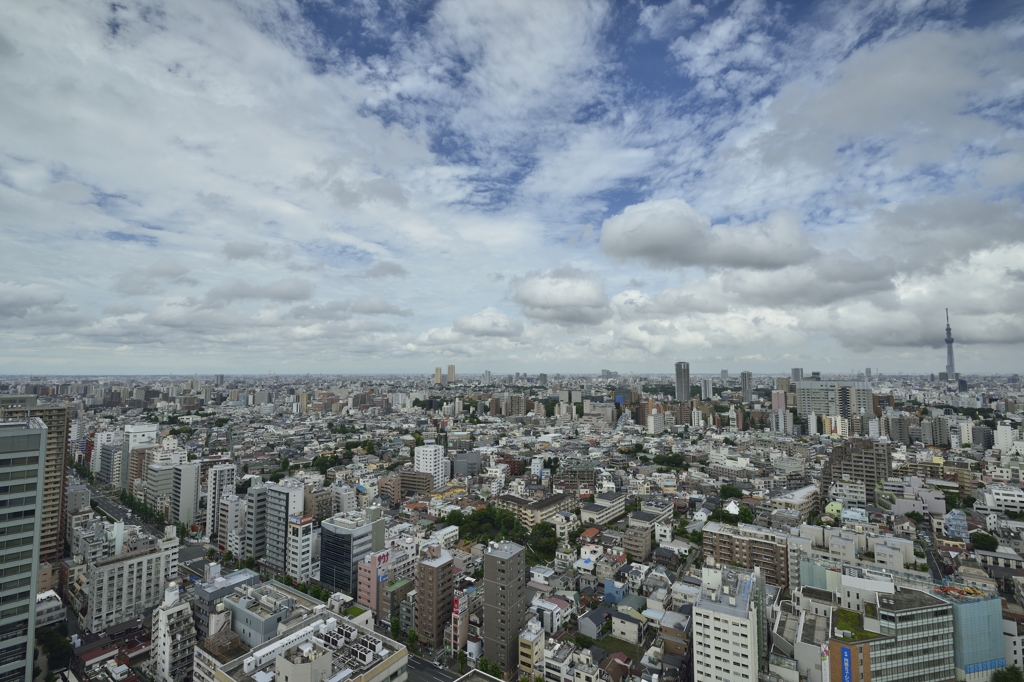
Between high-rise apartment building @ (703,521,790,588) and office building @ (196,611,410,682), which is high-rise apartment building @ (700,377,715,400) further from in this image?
office building @ (196,611,410,682)

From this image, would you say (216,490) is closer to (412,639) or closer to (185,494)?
(185,494)

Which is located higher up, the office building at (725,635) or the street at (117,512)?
the office building at (725,635)

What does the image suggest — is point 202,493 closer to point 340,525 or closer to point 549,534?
point 340,525

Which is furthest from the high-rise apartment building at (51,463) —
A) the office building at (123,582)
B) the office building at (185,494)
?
the office building at (185,494)

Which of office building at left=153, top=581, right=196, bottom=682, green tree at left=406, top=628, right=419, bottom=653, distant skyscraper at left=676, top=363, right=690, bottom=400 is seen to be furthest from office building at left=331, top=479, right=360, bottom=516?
distant skyscraper at left=676, top=363, right=690, bottom=400

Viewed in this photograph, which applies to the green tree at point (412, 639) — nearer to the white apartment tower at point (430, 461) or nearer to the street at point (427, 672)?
the street at point (427, 672)

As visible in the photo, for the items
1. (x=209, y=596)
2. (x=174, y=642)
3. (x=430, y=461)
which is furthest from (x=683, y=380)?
(x=174, y=642)
